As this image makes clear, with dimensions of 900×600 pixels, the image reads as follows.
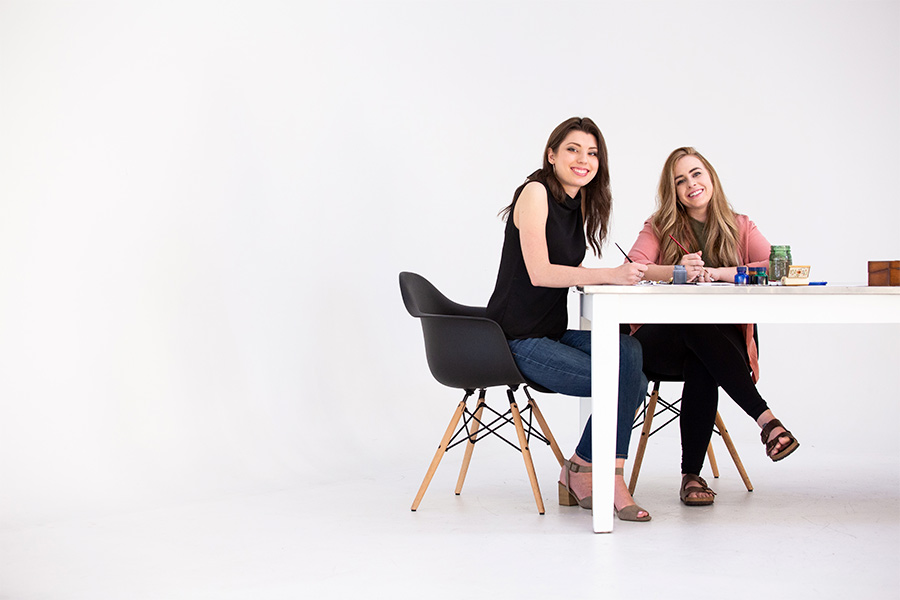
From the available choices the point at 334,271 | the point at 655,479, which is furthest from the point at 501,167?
the point at 655,479

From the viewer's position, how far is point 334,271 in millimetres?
3857

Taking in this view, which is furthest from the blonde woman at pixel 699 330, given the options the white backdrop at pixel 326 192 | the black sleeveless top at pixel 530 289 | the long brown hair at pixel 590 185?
the white backdrop at pixel 326 192

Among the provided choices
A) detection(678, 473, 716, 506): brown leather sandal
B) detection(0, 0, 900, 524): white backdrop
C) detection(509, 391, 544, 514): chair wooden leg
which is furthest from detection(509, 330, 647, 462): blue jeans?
detection(0, 0, 900, 524): white backdrop

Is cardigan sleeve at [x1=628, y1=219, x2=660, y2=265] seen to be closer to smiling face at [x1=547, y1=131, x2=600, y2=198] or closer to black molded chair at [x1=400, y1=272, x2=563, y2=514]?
smiling face at [x1=547, y1=131, x2=600, y2=198]

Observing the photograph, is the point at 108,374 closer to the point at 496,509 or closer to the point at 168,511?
the point at 168,511

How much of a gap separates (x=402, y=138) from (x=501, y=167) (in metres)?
0.53

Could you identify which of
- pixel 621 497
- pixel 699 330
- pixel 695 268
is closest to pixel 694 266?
pixel 695 268

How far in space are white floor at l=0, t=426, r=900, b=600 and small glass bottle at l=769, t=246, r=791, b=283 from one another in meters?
0.73

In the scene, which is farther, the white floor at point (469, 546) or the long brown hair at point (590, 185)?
Result: the long brown hair at point (590, 185)

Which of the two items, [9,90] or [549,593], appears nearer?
[549,593]

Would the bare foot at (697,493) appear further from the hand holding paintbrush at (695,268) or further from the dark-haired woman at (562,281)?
the hand holding paintbrush at (695,268)

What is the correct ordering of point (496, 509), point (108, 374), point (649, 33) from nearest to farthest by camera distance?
point (496, 509), point (108, 374), point (649, 33)

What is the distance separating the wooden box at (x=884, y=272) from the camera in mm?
2479

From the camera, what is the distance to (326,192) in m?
3.85
